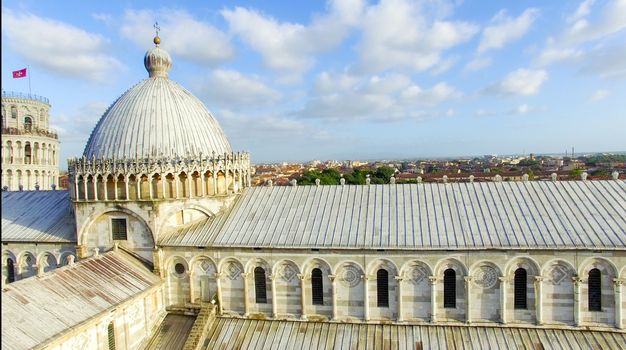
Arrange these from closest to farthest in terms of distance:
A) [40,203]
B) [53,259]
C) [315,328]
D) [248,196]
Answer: [315,328] → [53,259] → [248,196] → [40,203]

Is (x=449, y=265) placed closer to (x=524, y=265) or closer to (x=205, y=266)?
(x=524, y=265)

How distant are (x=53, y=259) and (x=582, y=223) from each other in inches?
1097

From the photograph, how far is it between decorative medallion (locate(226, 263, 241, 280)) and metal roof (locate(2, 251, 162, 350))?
3.66 metres

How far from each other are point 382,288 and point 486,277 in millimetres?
4868

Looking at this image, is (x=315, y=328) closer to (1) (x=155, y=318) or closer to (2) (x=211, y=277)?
(2) (x=211, y=277)

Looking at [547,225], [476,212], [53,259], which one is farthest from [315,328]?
[53,259]

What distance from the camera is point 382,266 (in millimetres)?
21875

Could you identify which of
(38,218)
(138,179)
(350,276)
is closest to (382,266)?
(350,276)

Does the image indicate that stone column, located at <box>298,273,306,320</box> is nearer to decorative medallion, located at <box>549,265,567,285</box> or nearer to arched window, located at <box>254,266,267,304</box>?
arched window, located at <box>254,266,267,304</box>

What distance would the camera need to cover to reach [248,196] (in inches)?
1077

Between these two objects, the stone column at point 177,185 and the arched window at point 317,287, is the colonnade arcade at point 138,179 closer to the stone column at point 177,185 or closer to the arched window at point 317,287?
the stone column at point 177,185

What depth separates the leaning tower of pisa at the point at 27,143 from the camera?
229 ft

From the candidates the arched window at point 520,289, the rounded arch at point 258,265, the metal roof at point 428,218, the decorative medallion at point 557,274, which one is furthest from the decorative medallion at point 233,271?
the decorative medallion at point 557,274

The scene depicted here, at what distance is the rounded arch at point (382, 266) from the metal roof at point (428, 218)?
812mm
